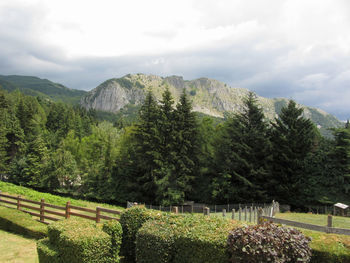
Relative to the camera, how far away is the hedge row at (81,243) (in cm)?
740

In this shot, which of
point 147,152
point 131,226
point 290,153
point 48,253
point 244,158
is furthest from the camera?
point 147,152

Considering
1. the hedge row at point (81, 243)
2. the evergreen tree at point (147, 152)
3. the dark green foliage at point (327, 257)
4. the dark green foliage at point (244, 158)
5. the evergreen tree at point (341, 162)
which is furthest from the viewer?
the evergreen tree at point (147, 152)

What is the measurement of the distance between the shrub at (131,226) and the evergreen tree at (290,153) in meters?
23.3

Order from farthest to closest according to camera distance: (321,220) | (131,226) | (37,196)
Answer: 1. (37,196)
2. (321,220)
3. (131,226)

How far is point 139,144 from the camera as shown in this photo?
33.0 m

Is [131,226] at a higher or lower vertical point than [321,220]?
higher

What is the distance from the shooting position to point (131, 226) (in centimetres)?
912

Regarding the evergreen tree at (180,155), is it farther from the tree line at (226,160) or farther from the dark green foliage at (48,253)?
the dark green foliage at (48,253)

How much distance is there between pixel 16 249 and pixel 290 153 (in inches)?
1089

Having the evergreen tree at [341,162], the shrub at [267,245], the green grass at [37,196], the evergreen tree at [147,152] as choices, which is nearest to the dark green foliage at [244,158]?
the evergreen tree at [341,162]

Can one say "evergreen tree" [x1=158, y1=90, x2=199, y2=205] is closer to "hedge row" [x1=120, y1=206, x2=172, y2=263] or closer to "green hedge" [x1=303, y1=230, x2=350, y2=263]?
"hedge row" [x1=120, y1=206, x2=172, y2=263]

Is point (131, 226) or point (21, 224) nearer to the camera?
point (131, 226)

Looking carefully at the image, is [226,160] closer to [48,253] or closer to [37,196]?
[37,196]

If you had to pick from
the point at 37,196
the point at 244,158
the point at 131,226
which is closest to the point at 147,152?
the point at 244,158
